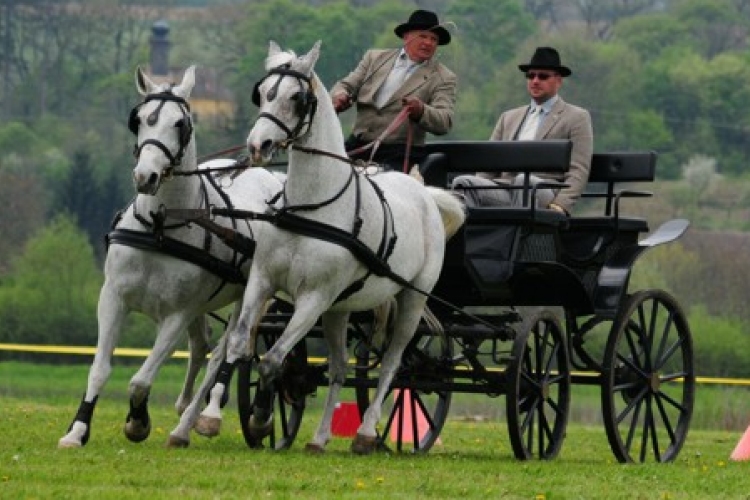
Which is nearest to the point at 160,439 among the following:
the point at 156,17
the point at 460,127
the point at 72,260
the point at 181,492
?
the point at 181,492

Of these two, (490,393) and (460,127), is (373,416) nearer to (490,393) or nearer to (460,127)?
(490,393)

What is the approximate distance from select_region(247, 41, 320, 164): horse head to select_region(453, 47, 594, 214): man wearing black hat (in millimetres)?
1842

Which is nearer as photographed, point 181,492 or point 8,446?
point 181,492

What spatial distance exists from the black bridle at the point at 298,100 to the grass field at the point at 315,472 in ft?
5.54

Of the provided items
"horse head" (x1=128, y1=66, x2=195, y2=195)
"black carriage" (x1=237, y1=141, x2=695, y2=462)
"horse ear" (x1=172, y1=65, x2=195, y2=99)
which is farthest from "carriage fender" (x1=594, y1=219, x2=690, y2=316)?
"horse ear" (x1=172, y1=65, x2=195, y2=99)

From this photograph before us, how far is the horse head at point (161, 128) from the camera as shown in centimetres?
1434

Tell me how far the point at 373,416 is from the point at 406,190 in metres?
1.25

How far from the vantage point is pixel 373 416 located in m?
15.2

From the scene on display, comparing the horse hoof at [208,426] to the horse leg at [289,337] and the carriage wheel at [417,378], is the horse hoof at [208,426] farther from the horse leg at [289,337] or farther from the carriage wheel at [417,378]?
the carriage wheel at [417,378]

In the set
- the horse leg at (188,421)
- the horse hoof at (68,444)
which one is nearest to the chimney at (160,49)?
the horse leg at (188,421)

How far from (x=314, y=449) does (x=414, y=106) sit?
2.02 m

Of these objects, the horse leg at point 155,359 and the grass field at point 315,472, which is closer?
the grass field at point 315,472

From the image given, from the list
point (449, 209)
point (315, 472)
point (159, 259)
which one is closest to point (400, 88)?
point (449, 209)

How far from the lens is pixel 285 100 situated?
46.4 feet
